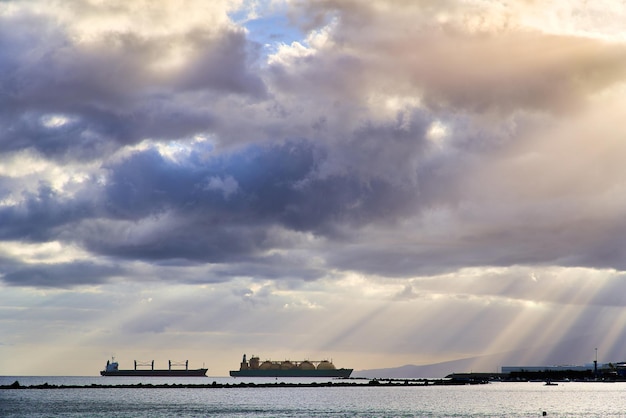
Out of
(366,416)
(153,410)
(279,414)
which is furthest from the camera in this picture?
(153,410)

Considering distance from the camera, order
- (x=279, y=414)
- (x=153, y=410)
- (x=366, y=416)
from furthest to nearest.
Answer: (x=153, y=410)
(x=279, y=414)
(x=366, y=416)

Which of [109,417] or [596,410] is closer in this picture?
[109,417]

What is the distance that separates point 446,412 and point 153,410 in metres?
62.9

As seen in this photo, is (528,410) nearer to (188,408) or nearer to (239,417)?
(239,417)

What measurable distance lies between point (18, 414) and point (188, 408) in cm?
3861

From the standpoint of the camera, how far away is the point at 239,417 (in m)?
169

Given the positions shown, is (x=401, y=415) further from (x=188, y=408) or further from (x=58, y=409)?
(x=58, y=409)

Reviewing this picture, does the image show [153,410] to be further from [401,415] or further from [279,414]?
[401,415]

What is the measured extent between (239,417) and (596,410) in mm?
77112

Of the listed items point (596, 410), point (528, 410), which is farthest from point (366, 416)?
point (596, 410)

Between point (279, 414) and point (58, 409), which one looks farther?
point (58, 409)

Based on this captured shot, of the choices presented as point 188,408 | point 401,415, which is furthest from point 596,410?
point 188,408

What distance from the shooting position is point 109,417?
16925cm

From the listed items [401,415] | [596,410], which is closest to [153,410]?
[401,415]
